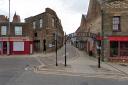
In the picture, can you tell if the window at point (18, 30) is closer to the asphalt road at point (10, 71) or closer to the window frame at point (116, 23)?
the window frame at point (116, 23)

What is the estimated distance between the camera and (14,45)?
55188 millimetres

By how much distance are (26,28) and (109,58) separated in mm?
22051

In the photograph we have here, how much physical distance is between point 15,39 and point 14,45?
3.73 feet

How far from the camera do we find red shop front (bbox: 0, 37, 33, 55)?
181 ft

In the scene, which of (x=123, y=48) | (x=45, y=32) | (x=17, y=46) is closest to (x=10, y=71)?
(x=123, y=48)

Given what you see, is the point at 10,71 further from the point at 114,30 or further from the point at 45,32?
the point at 45,32

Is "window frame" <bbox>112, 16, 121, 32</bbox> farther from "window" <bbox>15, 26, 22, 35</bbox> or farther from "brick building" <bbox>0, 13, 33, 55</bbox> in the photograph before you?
"window" <bbox>15, 26, 22, 35</bbox>

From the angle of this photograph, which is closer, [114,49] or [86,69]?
[86,69]

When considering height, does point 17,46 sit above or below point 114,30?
below

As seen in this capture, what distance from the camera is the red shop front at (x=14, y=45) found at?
2167 inches

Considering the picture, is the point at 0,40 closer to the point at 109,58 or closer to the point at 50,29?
the point at 50,29

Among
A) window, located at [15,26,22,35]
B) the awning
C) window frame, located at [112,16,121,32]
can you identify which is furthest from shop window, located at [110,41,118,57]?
window, located at [15,26,22,35]

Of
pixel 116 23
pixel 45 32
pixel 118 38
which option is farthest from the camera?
pixel 45 32

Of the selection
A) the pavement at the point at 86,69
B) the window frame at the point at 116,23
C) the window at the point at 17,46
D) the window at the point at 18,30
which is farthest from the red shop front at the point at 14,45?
the window frame at the point at 116,23
